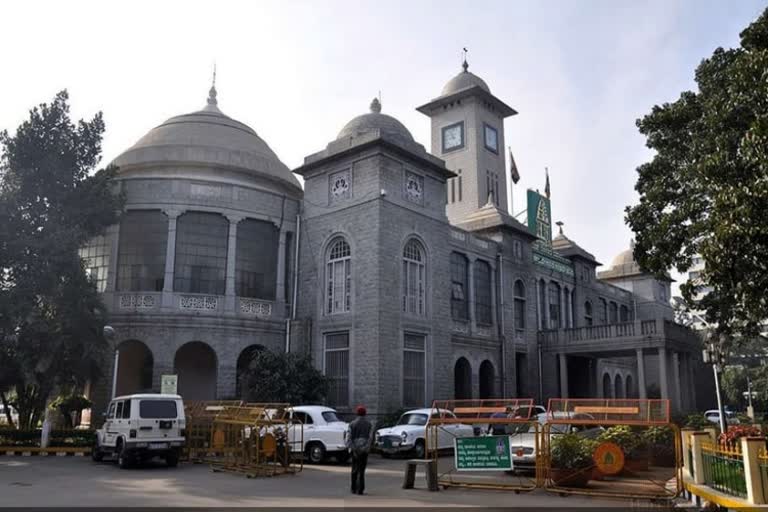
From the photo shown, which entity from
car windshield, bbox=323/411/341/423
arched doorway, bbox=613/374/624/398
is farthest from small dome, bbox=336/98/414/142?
arched doorway, bbox=613/374/624/398

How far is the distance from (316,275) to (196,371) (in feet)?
23.3

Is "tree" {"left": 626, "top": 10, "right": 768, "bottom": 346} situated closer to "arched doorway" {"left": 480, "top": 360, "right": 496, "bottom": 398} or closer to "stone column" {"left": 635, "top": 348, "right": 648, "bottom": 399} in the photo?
"stone column" {"left": 635, "top": 348, "right": 648, "bottom": 399}

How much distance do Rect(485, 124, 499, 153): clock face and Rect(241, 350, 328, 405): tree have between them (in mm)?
32926

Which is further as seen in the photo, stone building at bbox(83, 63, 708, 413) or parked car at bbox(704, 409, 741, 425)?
parked car at bbox(704, 409, 741, 425)

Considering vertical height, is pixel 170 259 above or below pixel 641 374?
above

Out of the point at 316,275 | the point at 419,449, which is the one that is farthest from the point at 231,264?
the point at 419,449

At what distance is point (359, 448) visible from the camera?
498 inches

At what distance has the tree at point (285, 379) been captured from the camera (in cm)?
2470

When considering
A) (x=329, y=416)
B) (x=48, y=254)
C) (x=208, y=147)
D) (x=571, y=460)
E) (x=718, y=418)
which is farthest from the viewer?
(x=718, y=418)

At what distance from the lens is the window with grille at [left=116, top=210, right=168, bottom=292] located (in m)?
27.2

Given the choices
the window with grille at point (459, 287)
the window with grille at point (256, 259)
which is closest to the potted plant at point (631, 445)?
the window with grille at point (459, 287)

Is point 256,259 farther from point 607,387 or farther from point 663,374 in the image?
point 607,387

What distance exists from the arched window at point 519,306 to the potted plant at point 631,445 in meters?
18.3

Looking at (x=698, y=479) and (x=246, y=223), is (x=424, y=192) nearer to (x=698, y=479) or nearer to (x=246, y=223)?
(x=246, y=223)
